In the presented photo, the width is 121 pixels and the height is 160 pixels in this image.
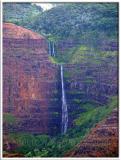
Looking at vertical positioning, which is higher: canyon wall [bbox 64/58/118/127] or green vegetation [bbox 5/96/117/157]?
canyon wall [bbox 64/58/118/127]

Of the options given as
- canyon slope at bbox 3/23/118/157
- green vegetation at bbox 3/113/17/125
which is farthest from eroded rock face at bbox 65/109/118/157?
green vegetation at bbox 3/113/17/125

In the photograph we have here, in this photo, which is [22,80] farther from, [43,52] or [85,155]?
[85,155]

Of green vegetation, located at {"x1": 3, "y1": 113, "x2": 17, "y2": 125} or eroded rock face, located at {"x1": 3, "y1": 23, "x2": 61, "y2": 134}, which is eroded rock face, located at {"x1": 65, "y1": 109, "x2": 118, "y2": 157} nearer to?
eroded rock face, located at {"x1": 3, "y1": 23, "x2": 61, "y2": 134}

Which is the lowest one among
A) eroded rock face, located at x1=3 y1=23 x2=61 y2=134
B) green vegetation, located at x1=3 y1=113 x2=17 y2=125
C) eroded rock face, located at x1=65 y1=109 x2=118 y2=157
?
eroded rock face, located at x1=65 y1=109 x2=118 y2=157

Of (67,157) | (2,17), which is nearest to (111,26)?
(2,17)

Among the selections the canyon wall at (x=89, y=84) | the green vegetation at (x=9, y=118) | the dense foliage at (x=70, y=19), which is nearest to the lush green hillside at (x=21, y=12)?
the dense foliage at (x=70, y=19)
